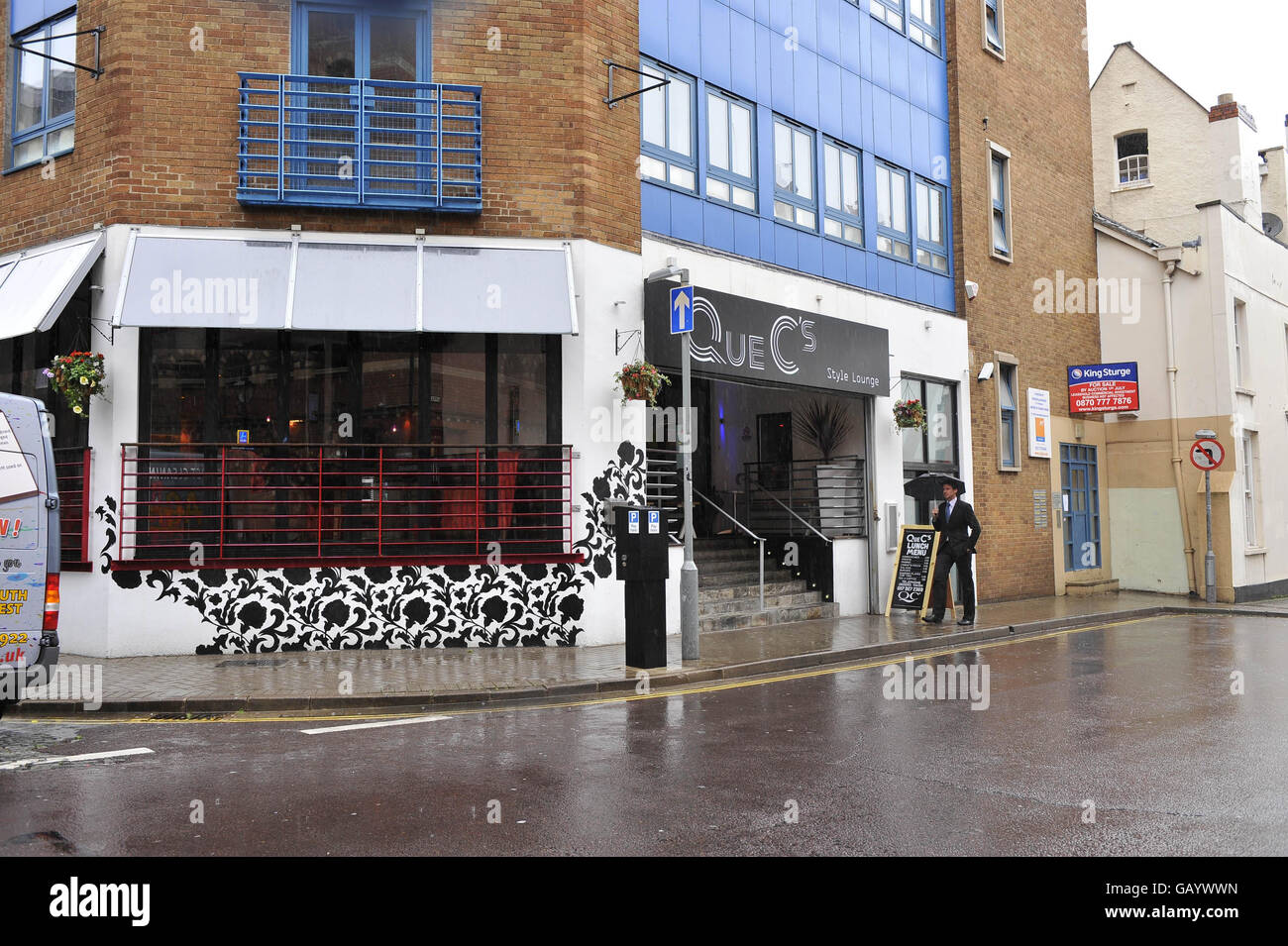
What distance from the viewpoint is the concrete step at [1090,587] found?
→ 22.0 m

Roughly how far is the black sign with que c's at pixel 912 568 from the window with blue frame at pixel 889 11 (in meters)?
9.08

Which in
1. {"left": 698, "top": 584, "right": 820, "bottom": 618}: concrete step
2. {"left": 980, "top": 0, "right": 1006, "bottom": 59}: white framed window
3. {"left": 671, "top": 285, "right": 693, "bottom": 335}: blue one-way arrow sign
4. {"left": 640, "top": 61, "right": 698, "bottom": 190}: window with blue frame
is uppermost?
{"left": 980, "top": 0, "right": 1006, "bottom": 59}: white framed window

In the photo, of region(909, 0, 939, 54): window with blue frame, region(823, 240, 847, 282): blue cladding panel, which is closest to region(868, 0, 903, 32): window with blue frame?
region(909, 0, 939, 54): window with blue frame

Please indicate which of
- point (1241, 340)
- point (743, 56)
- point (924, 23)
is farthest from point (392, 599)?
point (1241, 340)

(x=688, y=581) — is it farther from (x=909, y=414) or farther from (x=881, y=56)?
(x=881, y=56)

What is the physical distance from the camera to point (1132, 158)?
30.4 m

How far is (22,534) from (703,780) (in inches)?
184

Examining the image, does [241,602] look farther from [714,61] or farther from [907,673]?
[714,61]

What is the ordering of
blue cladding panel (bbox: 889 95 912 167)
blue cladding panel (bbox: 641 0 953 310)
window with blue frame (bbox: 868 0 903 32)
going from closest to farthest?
1. blue cladding panel (bbox: 641 0 953 310)
2. window with blue frame (bbox: 868 0 903 32)
3. blue cladding panel (bbox: 889 95 912 167)

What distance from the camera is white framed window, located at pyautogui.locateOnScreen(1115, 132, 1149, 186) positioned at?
3006cm

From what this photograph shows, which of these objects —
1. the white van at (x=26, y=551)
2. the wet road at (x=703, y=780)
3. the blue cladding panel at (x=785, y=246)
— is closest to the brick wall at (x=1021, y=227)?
the blue cladding panel at (x=785, y=246)

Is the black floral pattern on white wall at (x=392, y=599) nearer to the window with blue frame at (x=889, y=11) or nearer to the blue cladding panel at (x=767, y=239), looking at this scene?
the blue cladding panel at (x=767, y=239)

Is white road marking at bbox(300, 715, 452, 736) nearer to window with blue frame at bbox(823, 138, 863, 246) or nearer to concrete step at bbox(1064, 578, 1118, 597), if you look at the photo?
window with blue frame at bbox(823, 138, 863, 246)

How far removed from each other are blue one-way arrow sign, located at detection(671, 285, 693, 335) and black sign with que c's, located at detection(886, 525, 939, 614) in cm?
617
